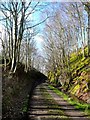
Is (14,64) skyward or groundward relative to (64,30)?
groundward

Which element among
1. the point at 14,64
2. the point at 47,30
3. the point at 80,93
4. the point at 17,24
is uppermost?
the point at 47,30

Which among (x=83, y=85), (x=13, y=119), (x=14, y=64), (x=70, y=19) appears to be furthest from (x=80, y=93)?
(x=70, y=19)

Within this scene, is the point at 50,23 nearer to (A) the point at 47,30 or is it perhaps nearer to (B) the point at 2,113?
(A) the point at 47,30

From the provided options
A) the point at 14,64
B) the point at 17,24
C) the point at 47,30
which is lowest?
the point at 14,64

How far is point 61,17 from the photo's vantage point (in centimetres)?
4150

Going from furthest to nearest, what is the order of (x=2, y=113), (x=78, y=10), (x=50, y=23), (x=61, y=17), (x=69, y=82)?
(x=50, y=23) → (x=61, y=17) → (x=78, y=10) → (x=69, y=82) → (x=2, y=113)

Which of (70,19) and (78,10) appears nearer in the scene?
(78,10)

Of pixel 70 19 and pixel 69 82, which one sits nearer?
pixel 69 82

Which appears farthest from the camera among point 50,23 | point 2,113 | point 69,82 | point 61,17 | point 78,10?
point 50,23

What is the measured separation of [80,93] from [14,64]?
7.37 m

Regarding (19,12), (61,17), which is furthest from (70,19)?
(19,12)

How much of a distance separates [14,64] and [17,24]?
4.15 m

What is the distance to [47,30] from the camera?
51.0 meters

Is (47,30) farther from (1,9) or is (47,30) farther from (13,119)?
(13,119)
